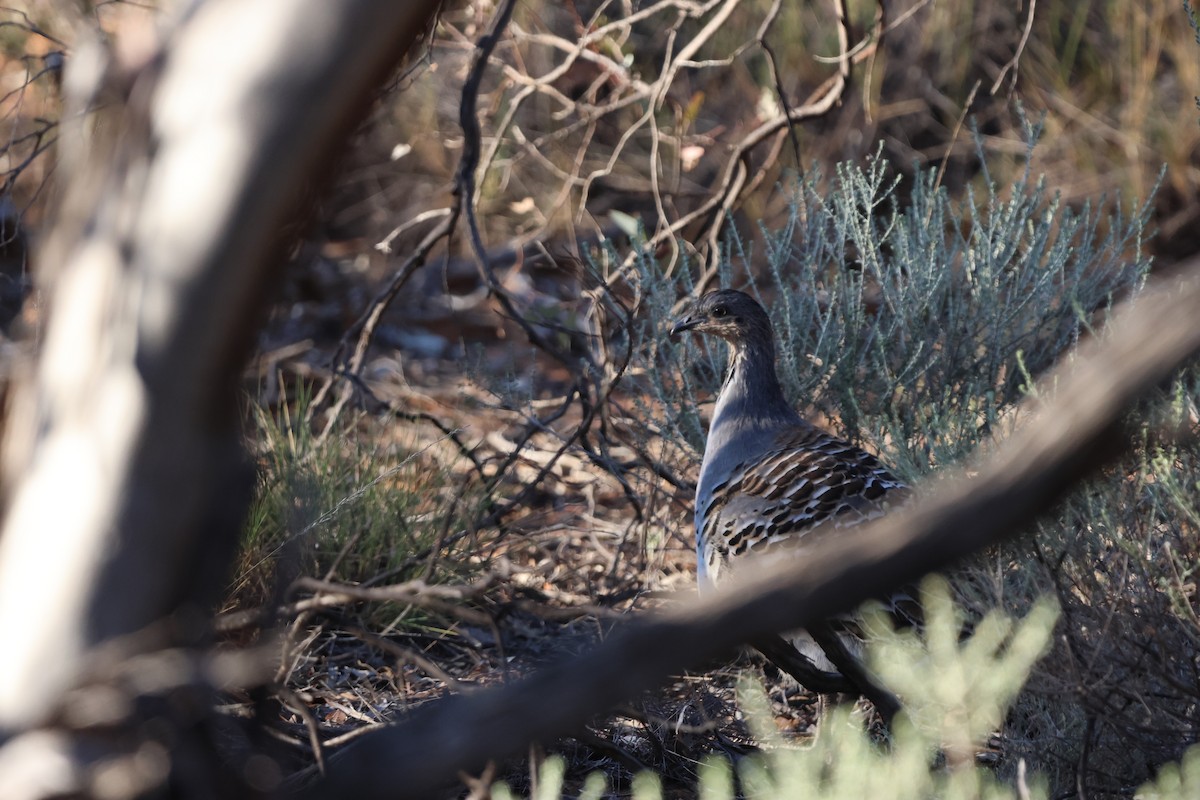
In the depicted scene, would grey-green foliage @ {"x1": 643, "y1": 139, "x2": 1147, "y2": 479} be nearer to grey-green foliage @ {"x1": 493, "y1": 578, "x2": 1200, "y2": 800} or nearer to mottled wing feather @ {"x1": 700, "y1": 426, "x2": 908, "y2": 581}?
mottled wing feather @ {"x1": 700, "y1": 426, "x2": 908, "y2": 581}

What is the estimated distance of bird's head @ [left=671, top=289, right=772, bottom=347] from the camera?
404 centimetres

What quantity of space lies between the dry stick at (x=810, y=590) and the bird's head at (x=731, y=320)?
254 cm

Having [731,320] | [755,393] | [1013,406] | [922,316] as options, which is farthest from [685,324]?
[1013,406]

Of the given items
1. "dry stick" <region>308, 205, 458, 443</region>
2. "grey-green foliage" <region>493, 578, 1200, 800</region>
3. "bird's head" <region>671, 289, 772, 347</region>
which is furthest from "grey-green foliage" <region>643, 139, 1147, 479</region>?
"grey-green foliage" <region>493, 578, 1200, 800</region>

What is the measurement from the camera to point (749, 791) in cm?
291

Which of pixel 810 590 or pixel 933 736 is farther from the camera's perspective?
pixel 933 736

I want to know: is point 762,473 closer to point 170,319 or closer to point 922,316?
point 922,316

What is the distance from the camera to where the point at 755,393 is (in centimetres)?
401

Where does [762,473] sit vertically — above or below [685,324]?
below

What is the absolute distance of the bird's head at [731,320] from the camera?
404cm

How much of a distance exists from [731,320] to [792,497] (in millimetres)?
771

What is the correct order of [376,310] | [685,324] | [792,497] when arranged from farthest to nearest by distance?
[376,310] → [685,324] → [792,497]

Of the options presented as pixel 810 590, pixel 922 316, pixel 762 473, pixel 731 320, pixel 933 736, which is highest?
pixel 810 590

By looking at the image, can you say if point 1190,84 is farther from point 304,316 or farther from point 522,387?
point 304,316
